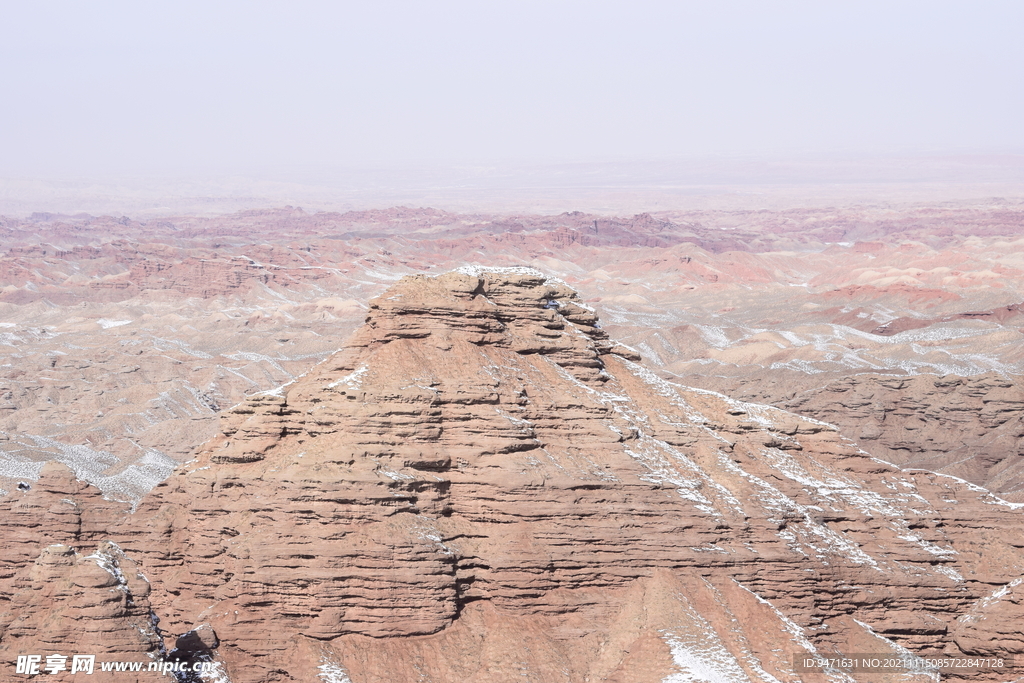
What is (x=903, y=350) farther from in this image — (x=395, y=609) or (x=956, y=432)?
(x=395, y=609)

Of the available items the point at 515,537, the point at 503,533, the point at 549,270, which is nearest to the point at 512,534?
the point at 515,537

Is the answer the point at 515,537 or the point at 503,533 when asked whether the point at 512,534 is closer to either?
the point at 515,537

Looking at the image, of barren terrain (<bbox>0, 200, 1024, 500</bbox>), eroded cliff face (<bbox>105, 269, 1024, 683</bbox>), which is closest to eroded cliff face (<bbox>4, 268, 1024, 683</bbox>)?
eroded cliff face (<bbox>105, 269, 1024, 683</bbox>)

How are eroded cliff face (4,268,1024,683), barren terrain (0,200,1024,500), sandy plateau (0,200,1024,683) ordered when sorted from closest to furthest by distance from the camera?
sandy plateau (0,200,1024,683) < eroded cliff face (4,268,1024,683) < barren terrain (0,200,1024,500)

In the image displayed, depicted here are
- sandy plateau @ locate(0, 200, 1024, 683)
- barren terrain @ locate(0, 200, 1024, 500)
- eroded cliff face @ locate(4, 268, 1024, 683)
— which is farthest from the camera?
barren terrain @ locate(0, 200, 1024, 500)

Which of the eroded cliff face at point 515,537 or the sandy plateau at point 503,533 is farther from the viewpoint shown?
the eroded cliff face at point 515,537

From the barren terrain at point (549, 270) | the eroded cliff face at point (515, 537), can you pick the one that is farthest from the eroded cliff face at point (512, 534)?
the barren terrain at point (549, 270)

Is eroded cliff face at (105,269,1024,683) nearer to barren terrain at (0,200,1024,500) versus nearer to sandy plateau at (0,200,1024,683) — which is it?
sandy plateau at (0,200,1024,683)

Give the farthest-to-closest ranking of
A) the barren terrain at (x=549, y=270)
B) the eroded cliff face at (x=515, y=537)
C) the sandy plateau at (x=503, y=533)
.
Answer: the barren terrain at (x=549, y=270)
the eroded cliff face at (x=515, y=537)
the sandy plateau at (x=503, y=533)

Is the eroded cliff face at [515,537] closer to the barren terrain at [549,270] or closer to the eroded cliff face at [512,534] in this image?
the eroded cliff face at [512,534]
